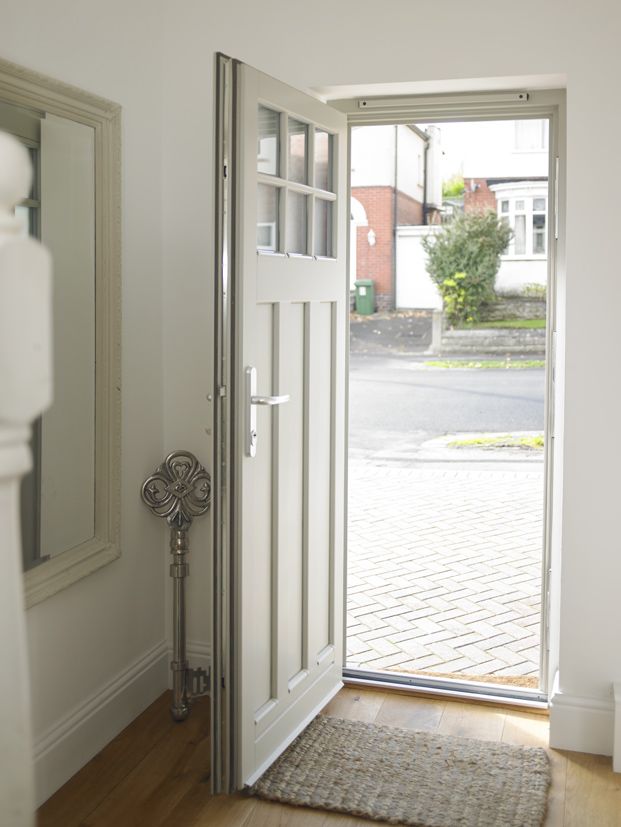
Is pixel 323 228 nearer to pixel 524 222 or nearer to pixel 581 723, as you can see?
pixel 581 723

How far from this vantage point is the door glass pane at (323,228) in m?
2.97

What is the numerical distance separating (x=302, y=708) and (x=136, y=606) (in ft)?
2.21

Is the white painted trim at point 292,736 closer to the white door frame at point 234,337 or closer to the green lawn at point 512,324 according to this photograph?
the white door frame at point 234,337

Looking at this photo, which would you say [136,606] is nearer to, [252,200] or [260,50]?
[252,200]

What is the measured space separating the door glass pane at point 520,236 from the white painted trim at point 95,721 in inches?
260

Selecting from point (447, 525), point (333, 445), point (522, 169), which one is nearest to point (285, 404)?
point (333, 445)

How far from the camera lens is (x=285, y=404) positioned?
2.81 m

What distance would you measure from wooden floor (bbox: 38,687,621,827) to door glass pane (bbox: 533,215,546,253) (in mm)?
6643

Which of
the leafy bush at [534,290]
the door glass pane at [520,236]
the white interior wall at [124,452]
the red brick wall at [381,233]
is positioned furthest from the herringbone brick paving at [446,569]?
the red brick wall at [381,233]

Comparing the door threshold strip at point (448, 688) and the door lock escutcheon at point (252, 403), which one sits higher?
the door lock escutcheon at point (252, 403)

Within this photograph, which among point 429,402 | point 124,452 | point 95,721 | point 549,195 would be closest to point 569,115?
point 549,195

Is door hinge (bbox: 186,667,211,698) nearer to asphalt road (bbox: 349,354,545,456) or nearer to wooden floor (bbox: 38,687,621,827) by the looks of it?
wooden floor (bbox: 38,687,621,827)

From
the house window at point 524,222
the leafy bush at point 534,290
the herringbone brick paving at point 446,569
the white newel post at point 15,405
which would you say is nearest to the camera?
the white newel post at point 15,405

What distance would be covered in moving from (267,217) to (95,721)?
1652 mm
